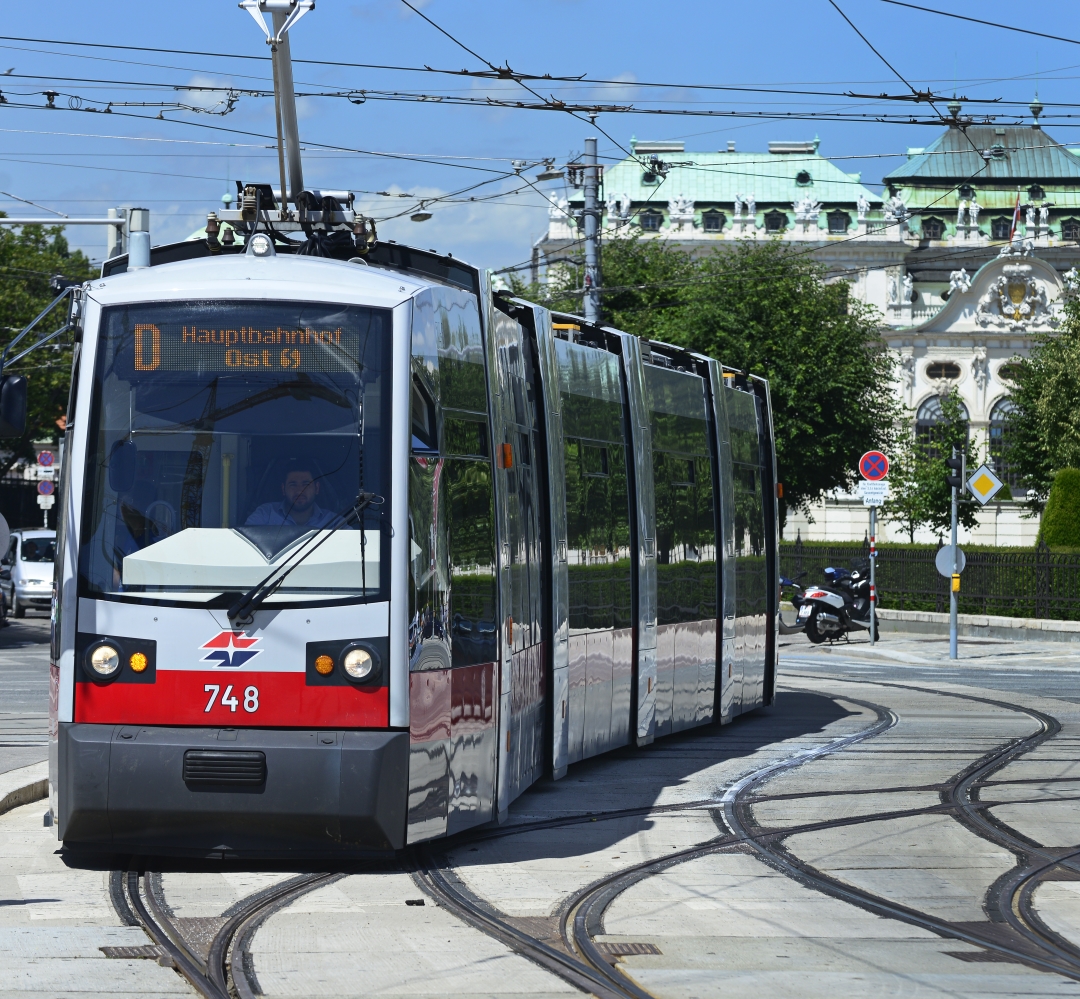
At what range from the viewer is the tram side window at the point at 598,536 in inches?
447

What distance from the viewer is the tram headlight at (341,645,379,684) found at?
7926 millimetres

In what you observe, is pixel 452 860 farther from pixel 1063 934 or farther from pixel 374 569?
pixel 1063 934

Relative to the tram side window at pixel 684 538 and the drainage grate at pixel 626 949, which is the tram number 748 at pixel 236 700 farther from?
the tram side window at pixel 684 538

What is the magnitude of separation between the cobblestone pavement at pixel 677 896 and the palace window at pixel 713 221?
89.9 m

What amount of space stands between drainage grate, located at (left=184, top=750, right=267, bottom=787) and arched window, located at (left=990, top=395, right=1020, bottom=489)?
2531 inches

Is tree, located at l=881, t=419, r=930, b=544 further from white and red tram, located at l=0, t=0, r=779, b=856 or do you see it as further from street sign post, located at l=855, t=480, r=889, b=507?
white and red tram, located at l=0, t=0, r=779, b=856

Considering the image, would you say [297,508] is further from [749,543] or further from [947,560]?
[947,560]

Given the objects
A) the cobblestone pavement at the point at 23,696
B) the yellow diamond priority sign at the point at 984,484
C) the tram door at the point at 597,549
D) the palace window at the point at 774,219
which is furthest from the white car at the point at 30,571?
the palace window at the point at 774,219

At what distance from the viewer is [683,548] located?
14.0 m

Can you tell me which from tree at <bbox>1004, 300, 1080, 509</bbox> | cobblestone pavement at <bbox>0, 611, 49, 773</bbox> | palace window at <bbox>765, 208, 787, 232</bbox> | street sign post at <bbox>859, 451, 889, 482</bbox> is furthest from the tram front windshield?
palace window at <bbox>765, 208, 787, 232</bbox>

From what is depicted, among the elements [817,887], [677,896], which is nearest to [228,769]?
[677,896]

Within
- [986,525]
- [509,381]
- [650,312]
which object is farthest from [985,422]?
[509,381]

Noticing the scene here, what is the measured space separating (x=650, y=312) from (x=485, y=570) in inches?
1798

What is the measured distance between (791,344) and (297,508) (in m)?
44.2
